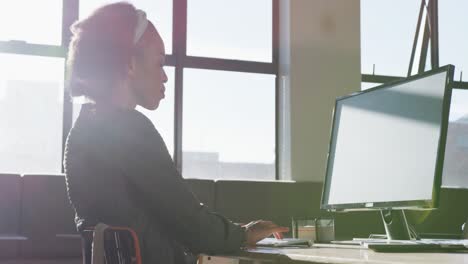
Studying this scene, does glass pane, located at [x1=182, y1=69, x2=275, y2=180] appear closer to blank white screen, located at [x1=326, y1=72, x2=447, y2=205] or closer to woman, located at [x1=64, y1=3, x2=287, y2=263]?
blank white screen, located at [x1=326, y1=72, x2=447, y2=205]

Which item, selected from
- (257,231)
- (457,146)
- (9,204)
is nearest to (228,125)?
(9,204)

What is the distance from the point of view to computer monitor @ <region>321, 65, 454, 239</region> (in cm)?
158

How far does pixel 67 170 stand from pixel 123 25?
34 cm

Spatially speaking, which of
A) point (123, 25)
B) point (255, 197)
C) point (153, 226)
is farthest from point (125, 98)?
point (255, 197)

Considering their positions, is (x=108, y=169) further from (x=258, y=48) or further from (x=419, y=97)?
(x=258, y=48)

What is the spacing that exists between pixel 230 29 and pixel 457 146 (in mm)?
2113

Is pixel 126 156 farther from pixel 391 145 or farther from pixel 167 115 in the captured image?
pixel 167 115

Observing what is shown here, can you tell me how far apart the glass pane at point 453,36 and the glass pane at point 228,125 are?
149 centimetres

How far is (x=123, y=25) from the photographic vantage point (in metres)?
1.51

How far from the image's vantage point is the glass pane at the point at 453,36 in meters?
5.52

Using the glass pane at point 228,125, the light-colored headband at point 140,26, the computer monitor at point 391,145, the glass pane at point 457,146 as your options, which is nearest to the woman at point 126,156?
the light-colored headband at point 140,26

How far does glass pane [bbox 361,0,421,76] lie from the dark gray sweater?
4154 millimetres

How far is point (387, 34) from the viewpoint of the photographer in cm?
543

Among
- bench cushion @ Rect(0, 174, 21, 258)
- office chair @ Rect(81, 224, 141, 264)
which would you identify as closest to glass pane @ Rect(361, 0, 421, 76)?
bench cushion @ Rect(0, 174, 21, 258)
